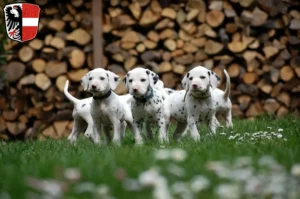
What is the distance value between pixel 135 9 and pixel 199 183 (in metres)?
5.96

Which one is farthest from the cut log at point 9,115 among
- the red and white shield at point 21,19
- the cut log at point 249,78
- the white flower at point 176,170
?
the white flower at point 176,170

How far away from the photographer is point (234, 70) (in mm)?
8531

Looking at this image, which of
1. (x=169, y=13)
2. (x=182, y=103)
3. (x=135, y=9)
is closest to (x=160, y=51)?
(x=169, y=13)

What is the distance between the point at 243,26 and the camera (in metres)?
8.60

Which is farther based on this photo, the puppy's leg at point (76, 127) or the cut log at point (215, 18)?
the cut log at point (215, 18)

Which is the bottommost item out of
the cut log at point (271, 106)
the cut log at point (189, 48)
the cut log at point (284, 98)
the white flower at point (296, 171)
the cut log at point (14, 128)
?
the cut log at point (14, 128)

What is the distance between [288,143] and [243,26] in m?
4.56

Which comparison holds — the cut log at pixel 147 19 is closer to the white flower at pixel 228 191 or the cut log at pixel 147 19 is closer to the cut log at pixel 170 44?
the cut log at pixel 170 44

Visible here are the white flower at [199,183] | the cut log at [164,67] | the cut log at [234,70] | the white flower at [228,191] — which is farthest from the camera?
the cut log at [234,70]

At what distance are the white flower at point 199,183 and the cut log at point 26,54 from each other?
228 inches

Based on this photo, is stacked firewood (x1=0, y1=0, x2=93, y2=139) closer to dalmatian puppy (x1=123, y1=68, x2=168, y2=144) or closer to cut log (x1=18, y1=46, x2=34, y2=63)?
cut log (x1=18, y1=46, x2=34, y2=63)

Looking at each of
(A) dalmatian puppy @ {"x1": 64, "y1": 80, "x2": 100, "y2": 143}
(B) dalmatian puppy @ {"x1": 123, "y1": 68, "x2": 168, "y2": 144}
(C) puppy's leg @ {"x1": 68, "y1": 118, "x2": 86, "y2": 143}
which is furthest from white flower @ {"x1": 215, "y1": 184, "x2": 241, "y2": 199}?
(C) puppy's leg @ {"x1": 68, "y1": 118, "x2": 86, "y2": 143}

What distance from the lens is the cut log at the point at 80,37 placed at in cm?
830

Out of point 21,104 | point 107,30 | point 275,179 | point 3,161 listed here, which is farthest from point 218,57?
point 275,179
